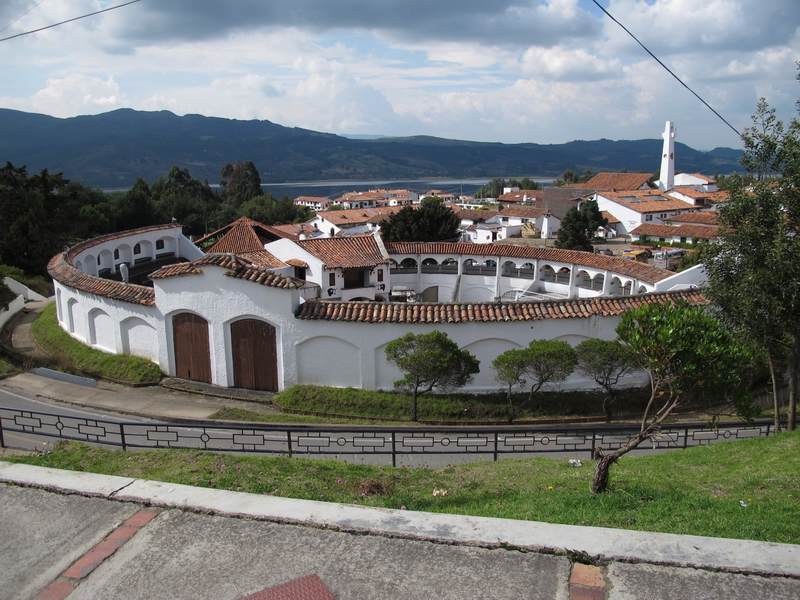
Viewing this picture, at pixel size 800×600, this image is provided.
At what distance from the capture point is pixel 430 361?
16.2 metres

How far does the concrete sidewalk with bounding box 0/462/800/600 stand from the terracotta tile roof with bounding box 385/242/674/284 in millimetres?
24404

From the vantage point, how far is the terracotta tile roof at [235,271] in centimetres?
1806

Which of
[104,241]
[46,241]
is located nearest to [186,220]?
[46,241]

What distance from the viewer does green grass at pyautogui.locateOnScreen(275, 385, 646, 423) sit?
17453 mm

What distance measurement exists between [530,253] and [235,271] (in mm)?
20243

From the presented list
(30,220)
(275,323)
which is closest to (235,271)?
(275,323)

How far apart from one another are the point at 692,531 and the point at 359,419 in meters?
11.5

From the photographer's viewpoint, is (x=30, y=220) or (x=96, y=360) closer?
(x=96, y=360)

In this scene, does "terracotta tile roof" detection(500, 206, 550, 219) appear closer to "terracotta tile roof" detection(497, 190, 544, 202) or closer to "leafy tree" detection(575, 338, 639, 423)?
"terracotta tile roof" detection(497, 190, 544, 202)

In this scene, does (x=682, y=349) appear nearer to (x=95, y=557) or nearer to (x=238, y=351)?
(x=95, y=557)

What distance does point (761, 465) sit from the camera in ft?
34.9

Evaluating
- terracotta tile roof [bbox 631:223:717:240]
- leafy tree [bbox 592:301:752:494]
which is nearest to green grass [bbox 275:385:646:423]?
leafy tree [bbox 592:301:752:494]

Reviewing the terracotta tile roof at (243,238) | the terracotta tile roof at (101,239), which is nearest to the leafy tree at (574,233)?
the terracotta tile roof at (243,238)

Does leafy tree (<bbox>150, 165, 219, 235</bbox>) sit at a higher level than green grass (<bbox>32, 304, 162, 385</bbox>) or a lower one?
higher
